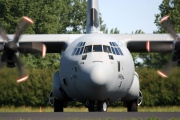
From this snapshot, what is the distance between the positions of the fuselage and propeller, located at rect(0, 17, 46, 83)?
1621 millimetres

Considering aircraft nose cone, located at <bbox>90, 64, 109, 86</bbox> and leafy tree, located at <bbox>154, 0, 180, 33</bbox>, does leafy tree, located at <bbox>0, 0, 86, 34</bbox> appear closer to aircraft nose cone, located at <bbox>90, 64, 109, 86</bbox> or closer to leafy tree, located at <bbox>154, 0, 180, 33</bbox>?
leafy tree, located at <bbox>154, 0, 180, 33</bbox>

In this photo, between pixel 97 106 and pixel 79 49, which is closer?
pixel 97 106

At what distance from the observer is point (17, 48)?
98.7ft

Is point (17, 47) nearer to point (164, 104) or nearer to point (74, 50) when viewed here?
point (74, 50)

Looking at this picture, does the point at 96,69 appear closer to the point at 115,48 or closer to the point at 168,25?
the point at 115,48

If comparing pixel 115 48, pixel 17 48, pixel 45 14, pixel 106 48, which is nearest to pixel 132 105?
pixel 115 48

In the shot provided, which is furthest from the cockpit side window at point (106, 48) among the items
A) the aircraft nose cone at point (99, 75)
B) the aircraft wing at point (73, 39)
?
the aircraft wing at point (73, 39)

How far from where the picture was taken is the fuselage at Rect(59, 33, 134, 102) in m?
28.8

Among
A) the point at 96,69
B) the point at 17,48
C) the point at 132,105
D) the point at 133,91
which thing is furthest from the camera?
the point at 132,105

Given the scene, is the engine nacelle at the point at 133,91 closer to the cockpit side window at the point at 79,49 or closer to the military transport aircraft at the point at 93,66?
the military transport aircraft at the point at 93,66

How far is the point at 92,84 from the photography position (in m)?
28.6

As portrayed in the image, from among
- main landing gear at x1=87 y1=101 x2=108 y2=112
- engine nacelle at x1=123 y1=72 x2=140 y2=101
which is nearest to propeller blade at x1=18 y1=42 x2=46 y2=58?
main landing gear at x1=87 y1=101 x2=108 y2=112

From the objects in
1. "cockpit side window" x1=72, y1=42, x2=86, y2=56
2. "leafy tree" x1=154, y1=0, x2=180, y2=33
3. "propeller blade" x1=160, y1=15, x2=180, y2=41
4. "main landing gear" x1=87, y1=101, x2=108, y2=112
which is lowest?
"main landing gear" x1=87, y1=101, x2=108, y2=112

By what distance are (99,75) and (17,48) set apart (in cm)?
403
